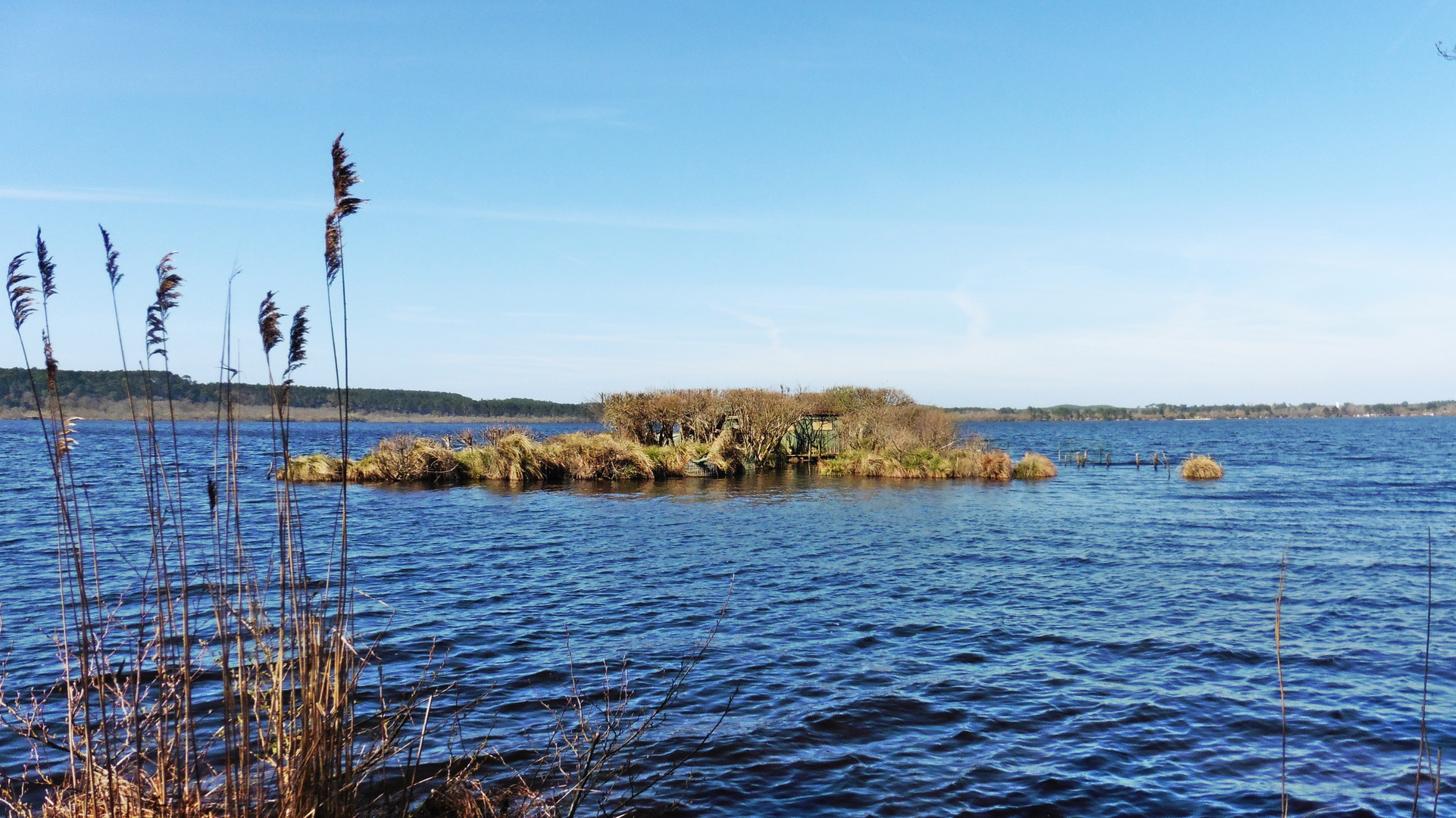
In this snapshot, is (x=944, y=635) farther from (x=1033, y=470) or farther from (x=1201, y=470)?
(x=1201, y=470)

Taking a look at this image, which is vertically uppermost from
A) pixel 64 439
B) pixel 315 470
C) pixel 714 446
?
pixel 64 439

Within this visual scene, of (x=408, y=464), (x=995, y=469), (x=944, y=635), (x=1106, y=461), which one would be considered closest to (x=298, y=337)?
(x=944, y=635)

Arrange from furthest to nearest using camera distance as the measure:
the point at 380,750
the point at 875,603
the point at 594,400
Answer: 1. the point at 594,400
2. the point at 875,603
3. the point at 380,750

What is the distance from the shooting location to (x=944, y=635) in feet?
37.0

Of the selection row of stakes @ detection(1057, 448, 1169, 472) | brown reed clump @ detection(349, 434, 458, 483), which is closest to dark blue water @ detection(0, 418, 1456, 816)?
brown reed clump @ detection(349, 434, 458, 483)

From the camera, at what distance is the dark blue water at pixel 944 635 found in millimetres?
6992

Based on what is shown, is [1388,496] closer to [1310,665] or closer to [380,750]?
[1310,665]

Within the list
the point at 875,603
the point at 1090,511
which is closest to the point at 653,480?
the point at 1090,511

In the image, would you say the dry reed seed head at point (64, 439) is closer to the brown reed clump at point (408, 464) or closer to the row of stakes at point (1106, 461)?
the brown reed clump at point (408, 464)

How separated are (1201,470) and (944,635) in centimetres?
3340

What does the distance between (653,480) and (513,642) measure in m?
23.6

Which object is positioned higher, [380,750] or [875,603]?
[380,750]

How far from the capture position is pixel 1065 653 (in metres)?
10.5

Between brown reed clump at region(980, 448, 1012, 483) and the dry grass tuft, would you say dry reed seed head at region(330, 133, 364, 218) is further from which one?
brown reed clump at region(980, 448, 1012, 483)
